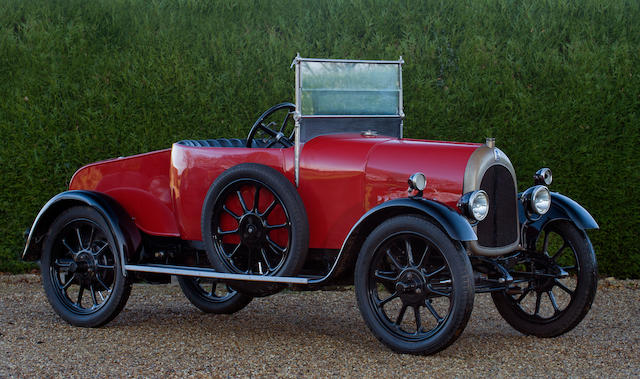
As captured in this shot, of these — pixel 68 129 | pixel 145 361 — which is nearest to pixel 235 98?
pixel 68 129

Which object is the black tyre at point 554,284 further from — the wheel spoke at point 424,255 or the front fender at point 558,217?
the wheel spoke at point 424,255

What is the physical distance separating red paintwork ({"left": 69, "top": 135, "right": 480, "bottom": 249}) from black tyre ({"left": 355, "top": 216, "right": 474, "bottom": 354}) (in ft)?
1.10

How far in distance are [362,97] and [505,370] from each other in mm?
2205

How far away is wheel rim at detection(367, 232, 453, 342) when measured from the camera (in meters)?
4.75

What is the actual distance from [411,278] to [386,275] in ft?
0.66

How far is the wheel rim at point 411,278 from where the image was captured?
15.6ft

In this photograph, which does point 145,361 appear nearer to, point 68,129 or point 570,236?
point 570,236

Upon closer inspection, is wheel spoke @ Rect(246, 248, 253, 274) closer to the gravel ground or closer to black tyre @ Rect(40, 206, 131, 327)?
the gravel ground

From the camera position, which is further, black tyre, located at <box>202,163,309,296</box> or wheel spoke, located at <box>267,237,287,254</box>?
wheel spoke, located at <box>267,237,287,254</box>

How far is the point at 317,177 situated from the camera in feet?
17.4

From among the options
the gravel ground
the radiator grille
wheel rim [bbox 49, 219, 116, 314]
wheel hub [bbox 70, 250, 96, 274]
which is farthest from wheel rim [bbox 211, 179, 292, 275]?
the radiator grille

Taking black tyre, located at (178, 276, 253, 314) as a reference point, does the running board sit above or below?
above

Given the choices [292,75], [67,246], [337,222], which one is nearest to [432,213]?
[337,222]

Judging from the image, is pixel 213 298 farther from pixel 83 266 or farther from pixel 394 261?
pixel 394 261
